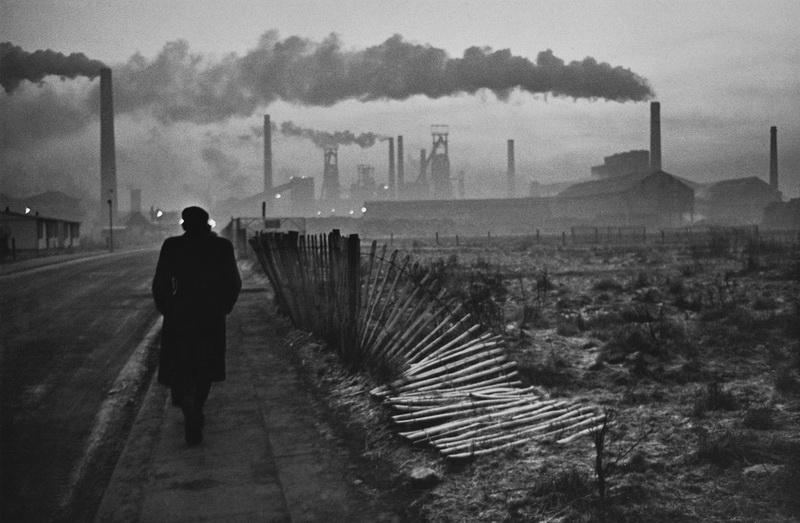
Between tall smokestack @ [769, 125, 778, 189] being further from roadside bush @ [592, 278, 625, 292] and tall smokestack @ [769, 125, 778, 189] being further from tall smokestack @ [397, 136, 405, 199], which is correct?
roadside bush @ [592, 278, 625, 292]

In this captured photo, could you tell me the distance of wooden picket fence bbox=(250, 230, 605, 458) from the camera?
4801mm

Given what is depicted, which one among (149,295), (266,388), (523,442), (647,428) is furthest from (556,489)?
(149,295)

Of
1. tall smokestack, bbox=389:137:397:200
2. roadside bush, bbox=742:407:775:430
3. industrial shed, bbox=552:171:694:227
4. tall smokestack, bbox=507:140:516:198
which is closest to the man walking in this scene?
roadside bush, bbox=742:407:775:430

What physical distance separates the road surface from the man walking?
27.1 inches

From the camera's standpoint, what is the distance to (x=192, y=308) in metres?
5.13

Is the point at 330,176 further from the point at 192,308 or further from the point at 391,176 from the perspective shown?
the point at 192,308

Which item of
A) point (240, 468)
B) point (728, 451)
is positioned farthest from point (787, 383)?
point (240, 468)

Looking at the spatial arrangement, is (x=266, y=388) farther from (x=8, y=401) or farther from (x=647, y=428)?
(x=647, y=428)

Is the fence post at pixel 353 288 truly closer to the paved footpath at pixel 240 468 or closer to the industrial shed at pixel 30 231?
the paved footpath at pixel 240 468

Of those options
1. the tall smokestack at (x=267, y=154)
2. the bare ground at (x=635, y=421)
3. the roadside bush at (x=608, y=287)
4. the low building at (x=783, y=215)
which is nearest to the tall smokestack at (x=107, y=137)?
the tall smokestack at (x=267, y=154)

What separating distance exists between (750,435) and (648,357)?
2809 mm

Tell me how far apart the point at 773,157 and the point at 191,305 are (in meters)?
84.1

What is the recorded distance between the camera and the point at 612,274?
62.4 ft

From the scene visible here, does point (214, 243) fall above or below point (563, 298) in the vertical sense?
above
